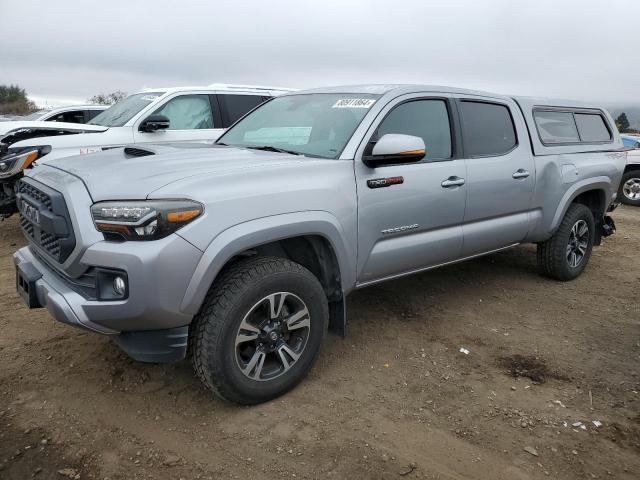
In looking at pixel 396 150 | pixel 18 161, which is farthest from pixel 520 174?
pixel 18 161

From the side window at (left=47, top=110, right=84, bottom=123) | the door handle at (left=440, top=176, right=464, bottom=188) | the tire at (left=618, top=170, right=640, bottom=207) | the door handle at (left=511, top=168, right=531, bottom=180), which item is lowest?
the tire at (left=618, top=170, right=640, bottom=207)

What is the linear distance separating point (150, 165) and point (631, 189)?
11380mm

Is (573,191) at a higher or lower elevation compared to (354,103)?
lower

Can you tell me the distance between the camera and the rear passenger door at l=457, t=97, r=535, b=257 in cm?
417

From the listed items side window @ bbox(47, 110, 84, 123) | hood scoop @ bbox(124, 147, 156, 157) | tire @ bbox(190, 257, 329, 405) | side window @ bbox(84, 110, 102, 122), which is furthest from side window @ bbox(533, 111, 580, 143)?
side window @ bbox(47, 110, 84, 123)

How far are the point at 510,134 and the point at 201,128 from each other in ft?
14.7

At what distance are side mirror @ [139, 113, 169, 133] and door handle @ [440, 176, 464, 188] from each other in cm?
415

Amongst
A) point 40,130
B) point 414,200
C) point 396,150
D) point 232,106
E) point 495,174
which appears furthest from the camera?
point 232,106

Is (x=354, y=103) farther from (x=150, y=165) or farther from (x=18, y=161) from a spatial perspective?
(x=18, y=161)

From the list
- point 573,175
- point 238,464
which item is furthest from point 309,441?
point 573,175

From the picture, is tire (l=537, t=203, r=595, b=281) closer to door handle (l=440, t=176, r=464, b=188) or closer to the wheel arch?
door handle (l=440, t=176, r=464, b=188)

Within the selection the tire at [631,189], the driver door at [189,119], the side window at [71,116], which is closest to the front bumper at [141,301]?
the driver door at [189,119]

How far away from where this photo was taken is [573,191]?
5129 millimetres

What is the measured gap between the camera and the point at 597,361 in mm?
3758
